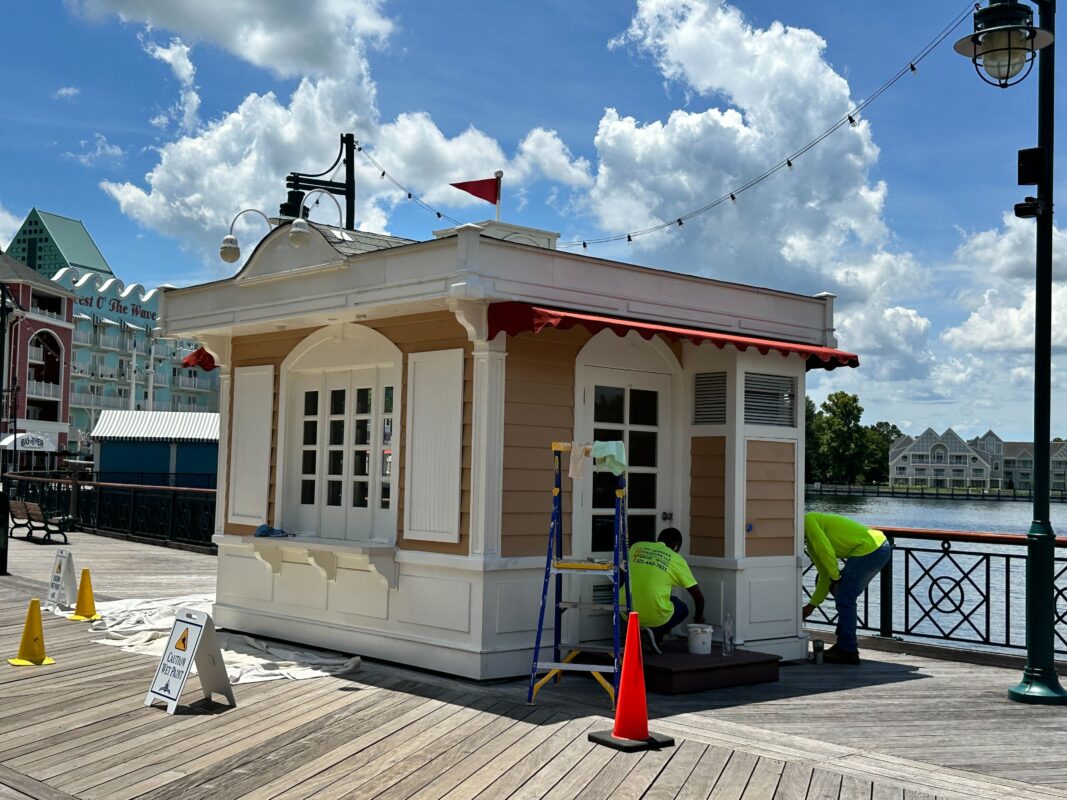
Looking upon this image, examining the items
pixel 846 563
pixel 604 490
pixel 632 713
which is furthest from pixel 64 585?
pixel 846 563

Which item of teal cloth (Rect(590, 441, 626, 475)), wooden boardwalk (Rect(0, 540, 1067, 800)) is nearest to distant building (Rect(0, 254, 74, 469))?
wooden boardwalk (Rect(0, 540, 1067, 800))

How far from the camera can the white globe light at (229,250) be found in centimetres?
1005

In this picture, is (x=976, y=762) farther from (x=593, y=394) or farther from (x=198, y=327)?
(x=198, y=327)

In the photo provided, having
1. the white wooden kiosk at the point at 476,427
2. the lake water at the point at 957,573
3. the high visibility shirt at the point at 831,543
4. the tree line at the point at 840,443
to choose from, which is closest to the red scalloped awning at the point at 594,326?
the white wooden kiosk at the point at 476,427

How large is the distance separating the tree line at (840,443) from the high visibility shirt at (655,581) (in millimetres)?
87688

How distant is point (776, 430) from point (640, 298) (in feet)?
5.52

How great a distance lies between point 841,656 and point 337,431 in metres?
4.69

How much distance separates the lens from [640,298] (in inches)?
340

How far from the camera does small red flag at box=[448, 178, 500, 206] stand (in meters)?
9.32

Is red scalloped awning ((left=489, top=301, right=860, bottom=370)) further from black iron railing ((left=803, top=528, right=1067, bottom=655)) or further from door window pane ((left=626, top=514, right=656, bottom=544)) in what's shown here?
black iron railing ((left=803, top=528, right=1067, bottom=655))

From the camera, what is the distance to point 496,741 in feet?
20.2

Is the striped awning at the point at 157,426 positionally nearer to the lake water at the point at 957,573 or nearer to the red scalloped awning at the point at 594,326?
the lake water at the point at 957,573

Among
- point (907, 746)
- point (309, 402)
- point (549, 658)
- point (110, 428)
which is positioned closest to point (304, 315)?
point (309, 402)

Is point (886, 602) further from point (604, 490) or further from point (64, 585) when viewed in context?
point (64, 585)
